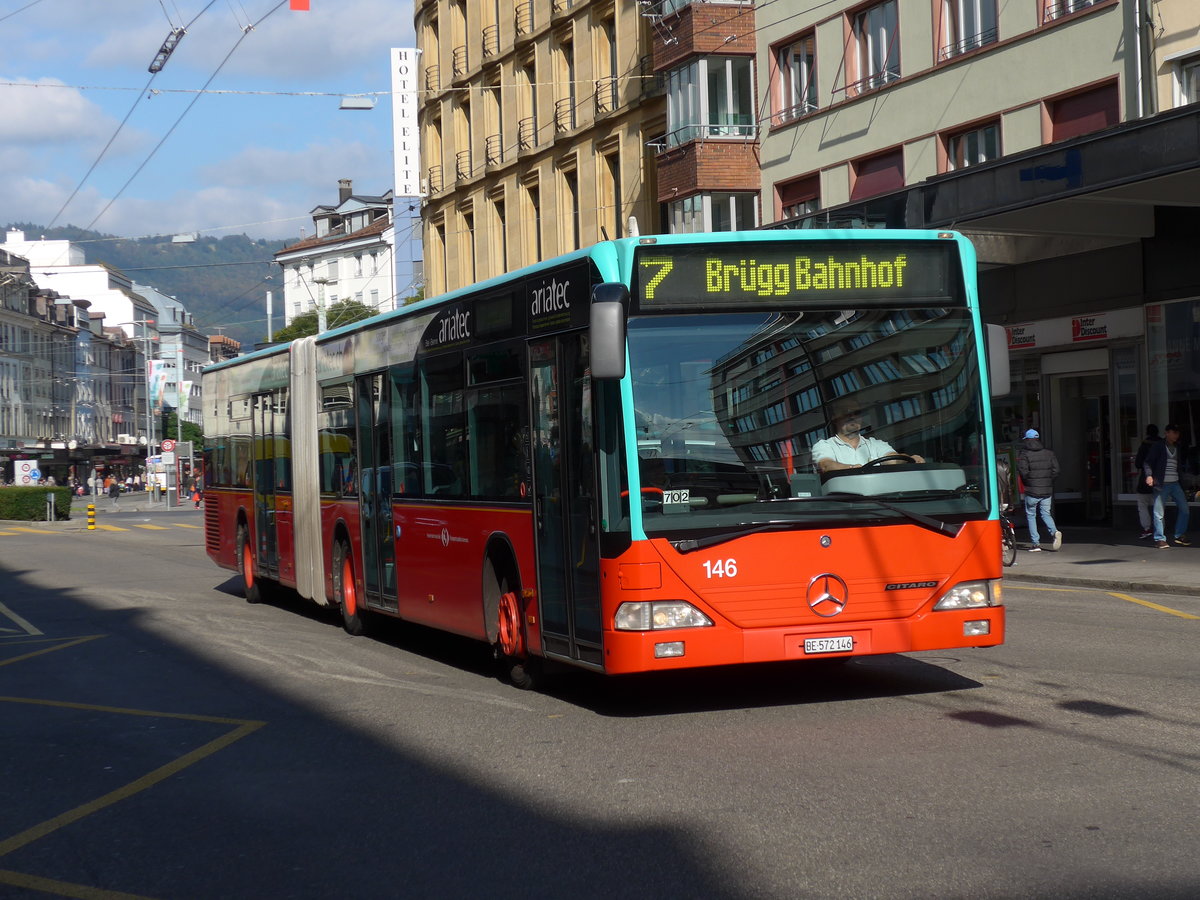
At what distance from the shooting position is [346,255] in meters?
120

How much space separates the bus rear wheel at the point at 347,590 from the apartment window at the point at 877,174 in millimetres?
16652

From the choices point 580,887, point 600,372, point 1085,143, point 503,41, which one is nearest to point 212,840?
point 580,887

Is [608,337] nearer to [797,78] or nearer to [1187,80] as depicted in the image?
[1187,80]

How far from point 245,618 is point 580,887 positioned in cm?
1215

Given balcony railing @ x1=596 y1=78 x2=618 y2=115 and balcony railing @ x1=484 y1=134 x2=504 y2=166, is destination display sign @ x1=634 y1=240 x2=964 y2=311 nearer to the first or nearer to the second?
balcony railing @ x1=596 y1=78 x2=618 y2=115

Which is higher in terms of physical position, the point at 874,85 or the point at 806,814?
the point at 874,85

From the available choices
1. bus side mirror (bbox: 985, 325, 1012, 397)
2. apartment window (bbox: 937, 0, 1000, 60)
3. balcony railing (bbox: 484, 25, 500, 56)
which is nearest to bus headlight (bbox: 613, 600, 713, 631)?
bus side mirror (bbox: 985, 325, 1012, 397)

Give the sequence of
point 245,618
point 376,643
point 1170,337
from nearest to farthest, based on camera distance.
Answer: point 376,643, point 245,618, point 1170,337

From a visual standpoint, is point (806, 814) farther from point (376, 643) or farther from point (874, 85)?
point (874, 85)

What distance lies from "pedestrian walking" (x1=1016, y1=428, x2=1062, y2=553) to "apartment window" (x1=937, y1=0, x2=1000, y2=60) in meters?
7.90

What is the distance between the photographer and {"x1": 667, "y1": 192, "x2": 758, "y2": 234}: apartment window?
114 feet

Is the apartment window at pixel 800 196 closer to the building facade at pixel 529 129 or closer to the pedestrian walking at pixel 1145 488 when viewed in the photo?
the building facade at pixel 529 129

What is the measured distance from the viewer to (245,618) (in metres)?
17.2

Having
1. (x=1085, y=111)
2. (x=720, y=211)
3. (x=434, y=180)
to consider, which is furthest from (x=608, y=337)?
(x=434, y=180)
